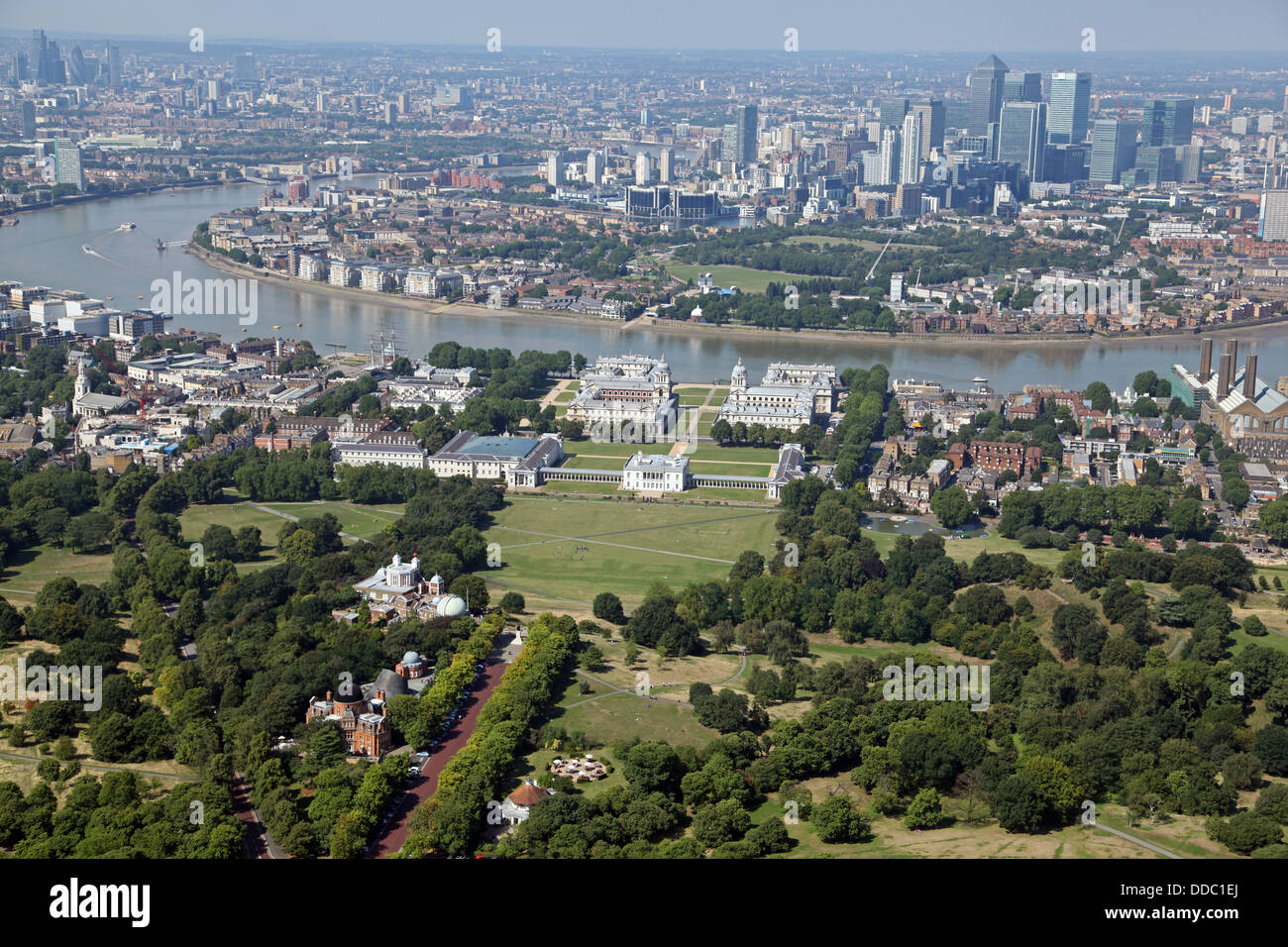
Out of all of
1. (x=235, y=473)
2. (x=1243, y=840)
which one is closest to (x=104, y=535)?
(x=235, y=473)

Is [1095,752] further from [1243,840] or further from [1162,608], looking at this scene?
[1162,608]

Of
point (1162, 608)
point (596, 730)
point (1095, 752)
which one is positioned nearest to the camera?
point (1095, 752)

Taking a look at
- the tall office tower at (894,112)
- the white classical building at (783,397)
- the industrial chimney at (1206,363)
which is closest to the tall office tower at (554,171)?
the tall office tower at (894,112)

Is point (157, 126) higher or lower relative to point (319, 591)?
higher

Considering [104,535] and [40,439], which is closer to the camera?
[104,535]

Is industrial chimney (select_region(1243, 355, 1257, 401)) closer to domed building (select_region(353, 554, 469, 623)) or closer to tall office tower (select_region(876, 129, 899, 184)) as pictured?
domed building (select_region(353, 554, 469, 623))

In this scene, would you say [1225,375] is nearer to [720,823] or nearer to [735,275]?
[735,275]

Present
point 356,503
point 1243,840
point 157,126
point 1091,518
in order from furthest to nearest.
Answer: point 157,126 < point 356,503 < point 1091,518 < point 1243,840
